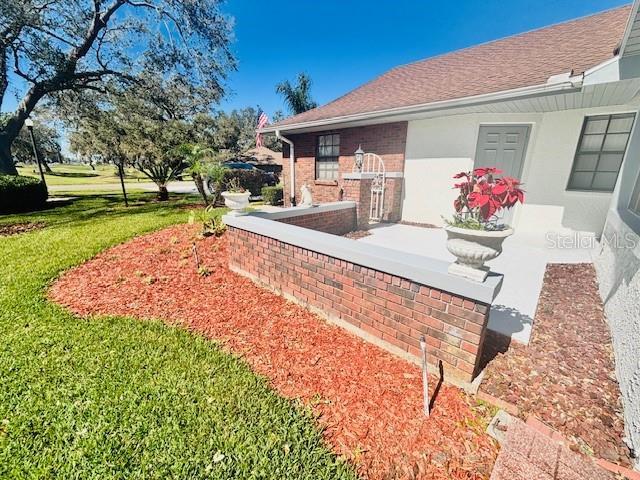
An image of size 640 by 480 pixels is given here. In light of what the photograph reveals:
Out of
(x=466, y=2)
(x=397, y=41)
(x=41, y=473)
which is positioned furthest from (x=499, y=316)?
(x=397, y=41)

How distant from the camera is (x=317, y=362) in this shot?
2.57m

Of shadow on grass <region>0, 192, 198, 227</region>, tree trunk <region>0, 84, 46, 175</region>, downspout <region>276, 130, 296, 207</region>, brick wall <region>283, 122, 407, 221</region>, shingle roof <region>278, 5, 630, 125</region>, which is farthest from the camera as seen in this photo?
tree trunk <region>0, 84, 46, 175</region>

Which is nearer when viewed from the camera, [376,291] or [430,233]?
[376,291]

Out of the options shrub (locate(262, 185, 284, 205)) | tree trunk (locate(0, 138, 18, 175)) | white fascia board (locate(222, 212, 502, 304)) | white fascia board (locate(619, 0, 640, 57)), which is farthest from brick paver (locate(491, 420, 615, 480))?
tree trunk (locate(0, 138, 18, 175))

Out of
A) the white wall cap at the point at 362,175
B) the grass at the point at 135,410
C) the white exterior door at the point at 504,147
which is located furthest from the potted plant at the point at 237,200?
the white exterior door at the point at 504,147

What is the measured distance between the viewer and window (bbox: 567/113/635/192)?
509cm

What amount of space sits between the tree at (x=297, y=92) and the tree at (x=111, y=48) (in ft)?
35.8

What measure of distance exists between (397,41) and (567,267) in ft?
45.7

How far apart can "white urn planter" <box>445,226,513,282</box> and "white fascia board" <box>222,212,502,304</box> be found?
6 centimetres

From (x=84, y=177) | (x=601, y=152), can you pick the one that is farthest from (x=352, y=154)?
(x=84, y=177)

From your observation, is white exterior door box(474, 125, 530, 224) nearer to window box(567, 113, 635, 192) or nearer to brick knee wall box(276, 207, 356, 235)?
window box(567, 113, 635, 192)

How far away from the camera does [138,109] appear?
13031 mm

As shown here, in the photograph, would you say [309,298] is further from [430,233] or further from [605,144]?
[605,144]

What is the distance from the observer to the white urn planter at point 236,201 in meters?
4.14
